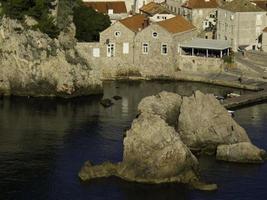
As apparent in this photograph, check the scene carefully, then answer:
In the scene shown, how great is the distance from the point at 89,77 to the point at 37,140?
22522 millimetres

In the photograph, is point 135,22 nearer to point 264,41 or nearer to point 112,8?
point 112,8

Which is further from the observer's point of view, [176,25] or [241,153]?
[176,25]

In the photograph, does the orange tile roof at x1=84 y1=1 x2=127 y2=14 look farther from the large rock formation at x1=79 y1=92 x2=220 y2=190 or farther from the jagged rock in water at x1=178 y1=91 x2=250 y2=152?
the large rock formation at x1=79 y1=92 x2=220 y2=190

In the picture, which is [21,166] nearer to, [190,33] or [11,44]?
[11,44]

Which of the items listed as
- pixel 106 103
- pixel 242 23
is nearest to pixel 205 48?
pixel 242 23

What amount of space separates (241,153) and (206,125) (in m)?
5.03

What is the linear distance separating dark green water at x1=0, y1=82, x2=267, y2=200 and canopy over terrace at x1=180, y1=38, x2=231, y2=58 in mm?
7966

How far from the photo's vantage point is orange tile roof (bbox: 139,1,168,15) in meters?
114

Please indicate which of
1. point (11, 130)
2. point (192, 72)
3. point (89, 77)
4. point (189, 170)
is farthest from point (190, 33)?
point (189, 170)

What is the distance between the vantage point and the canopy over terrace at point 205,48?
10300 cm

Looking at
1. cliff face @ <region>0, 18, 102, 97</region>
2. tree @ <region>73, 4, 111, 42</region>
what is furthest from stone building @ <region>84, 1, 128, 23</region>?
cliff face @ <region>0, 18, 102, 97</region>

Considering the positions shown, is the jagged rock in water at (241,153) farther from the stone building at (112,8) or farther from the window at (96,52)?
the stone building at (112,8)

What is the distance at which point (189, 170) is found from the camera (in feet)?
210

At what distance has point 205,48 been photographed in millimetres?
103000
